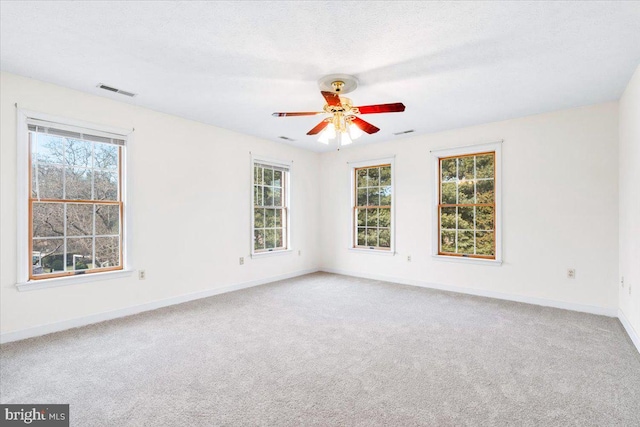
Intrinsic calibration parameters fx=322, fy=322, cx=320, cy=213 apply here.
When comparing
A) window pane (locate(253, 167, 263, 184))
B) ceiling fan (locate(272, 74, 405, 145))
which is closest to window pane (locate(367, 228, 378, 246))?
window pane (locate(253, 167, 263, 184))

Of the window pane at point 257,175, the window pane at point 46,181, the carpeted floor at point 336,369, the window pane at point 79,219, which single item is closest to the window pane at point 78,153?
the window pane at point 46,181

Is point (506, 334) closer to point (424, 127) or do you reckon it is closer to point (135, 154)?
point (424, 127)

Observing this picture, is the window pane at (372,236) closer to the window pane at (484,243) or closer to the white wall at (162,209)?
the white wall at (162,209)

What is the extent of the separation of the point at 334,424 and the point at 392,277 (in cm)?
409

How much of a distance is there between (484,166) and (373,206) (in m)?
2.02

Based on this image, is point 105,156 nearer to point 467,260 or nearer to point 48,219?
point 48,219

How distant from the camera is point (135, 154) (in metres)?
4.00

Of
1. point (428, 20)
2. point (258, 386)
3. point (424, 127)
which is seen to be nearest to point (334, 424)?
point (258, 386)

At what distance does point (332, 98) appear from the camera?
2.93 metres

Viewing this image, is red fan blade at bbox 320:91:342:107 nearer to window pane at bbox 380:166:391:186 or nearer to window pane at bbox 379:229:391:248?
window pane at bbox 380:166:391:186

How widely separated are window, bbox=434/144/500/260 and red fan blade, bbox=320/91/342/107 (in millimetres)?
2845

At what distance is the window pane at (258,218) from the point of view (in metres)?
5.56

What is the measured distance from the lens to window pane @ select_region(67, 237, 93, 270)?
11.6ft

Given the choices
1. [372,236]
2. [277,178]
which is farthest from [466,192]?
[277,178]
